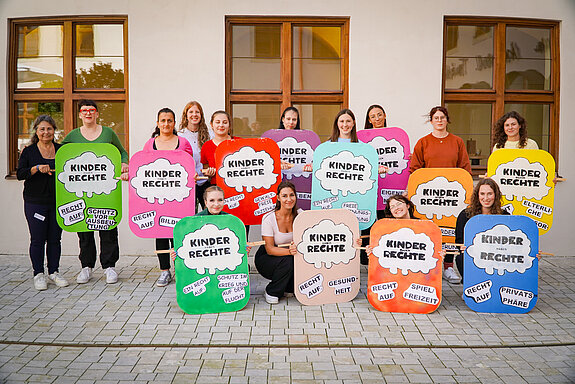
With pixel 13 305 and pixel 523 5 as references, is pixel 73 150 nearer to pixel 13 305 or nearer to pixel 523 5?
pixel 13 305

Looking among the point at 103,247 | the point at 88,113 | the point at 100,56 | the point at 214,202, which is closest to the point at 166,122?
the point at 88,113

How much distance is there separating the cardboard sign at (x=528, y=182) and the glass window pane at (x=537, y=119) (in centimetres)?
200

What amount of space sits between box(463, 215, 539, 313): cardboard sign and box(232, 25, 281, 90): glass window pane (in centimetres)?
355

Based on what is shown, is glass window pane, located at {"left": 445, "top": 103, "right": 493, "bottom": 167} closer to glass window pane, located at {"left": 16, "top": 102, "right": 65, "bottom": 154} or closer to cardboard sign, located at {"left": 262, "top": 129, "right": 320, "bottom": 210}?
cardboard sign, located at {"left": 262, "top": 129, "right": 320, "bottom": 210}

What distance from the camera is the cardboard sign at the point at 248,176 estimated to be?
5352 mm

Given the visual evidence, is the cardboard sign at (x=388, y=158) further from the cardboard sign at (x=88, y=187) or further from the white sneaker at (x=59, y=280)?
the white sneaker at (x=59, y=280)

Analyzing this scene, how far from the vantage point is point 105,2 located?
6.93 m

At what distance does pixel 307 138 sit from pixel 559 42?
406cm

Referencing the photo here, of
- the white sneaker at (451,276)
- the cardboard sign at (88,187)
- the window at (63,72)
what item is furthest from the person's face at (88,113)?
the white sneaker at (451,276)

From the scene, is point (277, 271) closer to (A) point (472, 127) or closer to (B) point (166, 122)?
(B) point (166, 122)

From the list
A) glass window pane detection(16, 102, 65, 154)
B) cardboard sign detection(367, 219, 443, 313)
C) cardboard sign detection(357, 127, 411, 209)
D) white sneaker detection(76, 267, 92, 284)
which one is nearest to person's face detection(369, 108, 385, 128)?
cardboard sign detection(357, 127, 411, 209)

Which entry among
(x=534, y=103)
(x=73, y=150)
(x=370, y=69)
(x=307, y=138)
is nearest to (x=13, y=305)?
(x=73, y=150)

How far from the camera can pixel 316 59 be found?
7.12 m

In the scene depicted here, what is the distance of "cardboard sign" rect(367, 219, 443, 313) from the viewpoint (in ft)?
15.4
